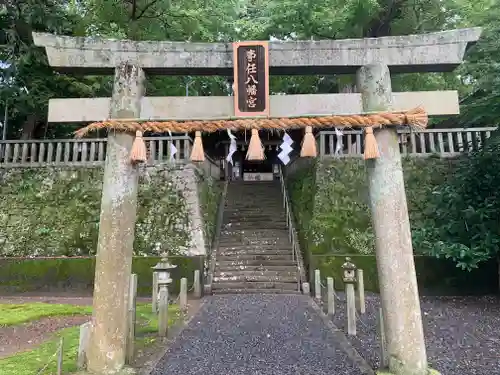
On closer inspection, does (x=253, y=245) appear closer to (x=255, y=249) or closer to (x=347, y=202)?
(x=255, y=249)

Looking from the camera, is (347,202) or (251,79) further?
(347,202)

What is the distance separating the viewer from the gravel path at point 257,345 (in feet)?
15.7

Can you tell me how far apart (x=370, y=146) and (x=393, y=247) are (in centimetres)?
118

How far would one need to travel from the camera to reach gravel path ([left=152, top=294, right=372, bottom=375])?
15.7 ft

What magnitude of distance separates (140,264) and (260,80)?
296 inches

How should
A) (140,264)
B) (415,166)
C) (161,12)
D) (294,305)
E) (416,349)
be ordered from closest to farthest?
(416,349)
(294,305)
(140,264)
(415,166)
(161,12)

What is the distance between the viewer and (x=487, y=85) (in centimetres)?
864

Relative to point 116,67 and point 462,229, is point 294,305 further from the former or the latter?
point 116,67

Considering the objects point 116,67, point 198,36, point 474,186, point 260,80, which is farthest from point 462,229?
point 198,36

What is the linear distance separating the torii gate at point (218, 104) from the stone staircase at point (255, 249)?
20.3ft

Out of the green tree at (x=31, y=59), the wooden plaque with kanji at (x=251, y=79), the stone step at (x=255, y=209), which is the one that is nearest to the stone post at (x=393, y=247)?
the wooden plaque with kanji at (x=251, y=79)

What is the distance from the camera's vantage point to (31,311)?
26.3 feet

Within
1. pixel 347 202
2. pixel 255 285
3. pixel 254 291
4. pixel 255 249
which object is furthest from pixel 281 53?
pixel 255 249

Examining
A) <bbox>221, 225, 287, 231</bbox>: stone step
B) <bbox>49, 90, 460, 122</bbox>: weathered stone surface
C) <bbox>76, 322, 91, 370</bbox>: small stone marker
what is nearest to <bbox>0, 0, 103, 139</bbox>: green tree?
A: <bbox>221, 225, 287, 231</bbox>: stone step
